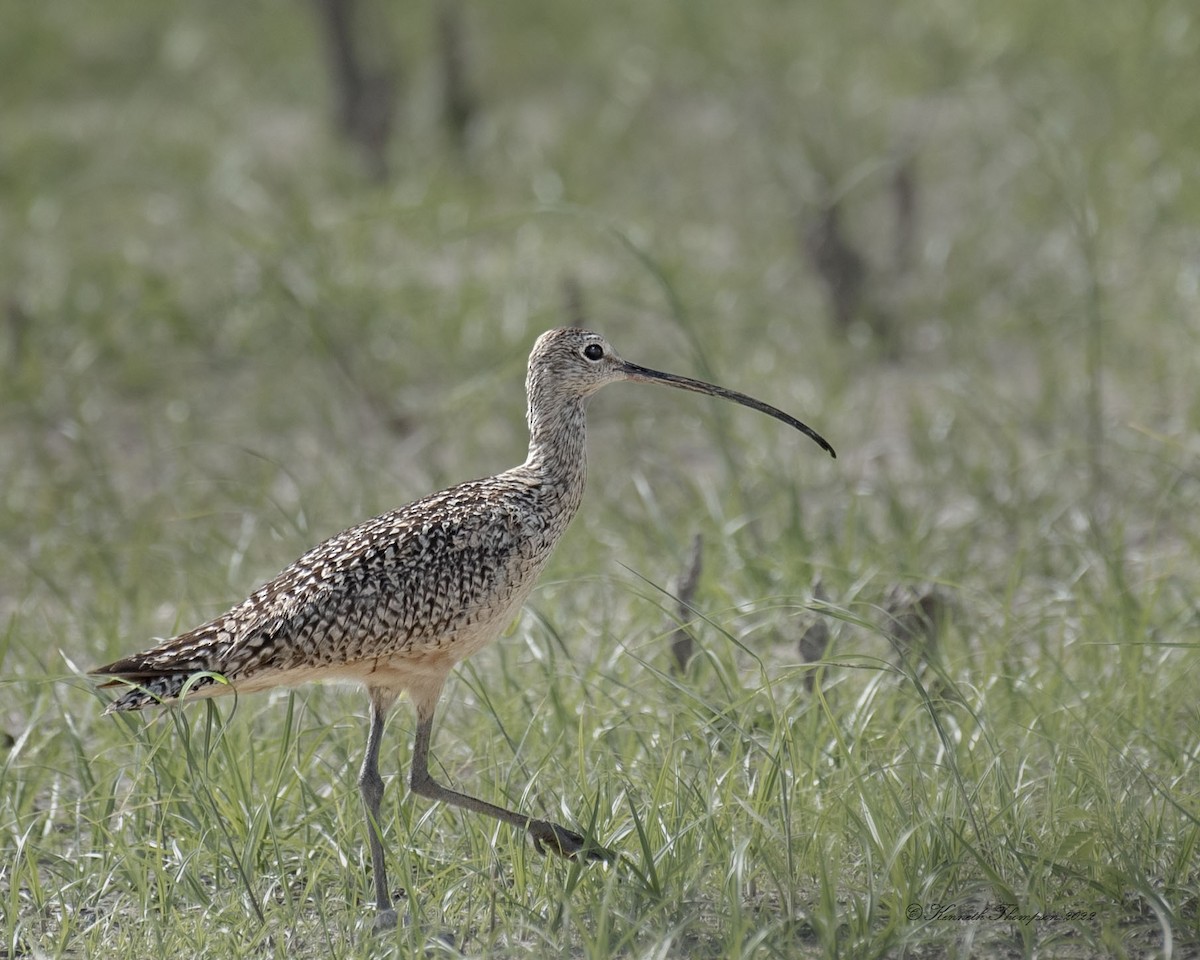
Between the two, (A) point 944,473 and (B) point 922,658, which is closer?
(B) point 922,658

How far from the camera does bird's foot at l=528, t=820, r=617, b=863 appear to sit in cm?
385

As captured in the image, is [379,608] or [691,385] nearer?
[379,608]

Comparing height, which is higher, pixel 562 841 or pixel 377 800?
pixel 377 800

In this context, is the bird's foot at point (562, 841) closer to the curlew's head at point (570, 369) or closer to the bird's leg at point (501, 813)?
the bird's leg at point (501, 813)

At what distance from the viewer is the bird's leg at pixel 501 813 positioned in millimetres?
3873

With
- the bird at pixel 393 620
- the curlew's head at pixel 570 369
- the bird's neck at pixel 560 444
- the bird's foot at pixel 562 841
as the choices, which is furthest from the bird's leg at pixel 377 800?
the curlew's head at pixel 570 369

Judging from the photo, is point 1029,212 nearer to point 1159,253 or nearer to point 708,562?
point 1159,253

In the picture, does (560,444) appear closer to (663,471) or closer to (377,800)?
(377,800)

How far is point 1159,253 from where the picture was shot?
9.09 meters

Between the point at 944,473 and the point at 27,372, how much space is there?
4.38 meters

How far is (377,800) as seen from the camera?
4.03 metres

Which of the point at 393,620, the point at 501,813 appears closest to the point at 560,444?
A: the point at 393,620

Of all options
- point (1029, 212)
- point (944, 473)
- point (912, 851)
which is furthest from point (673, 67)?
point (912, 851)

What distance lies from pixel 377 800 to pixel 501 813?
1.04ft
